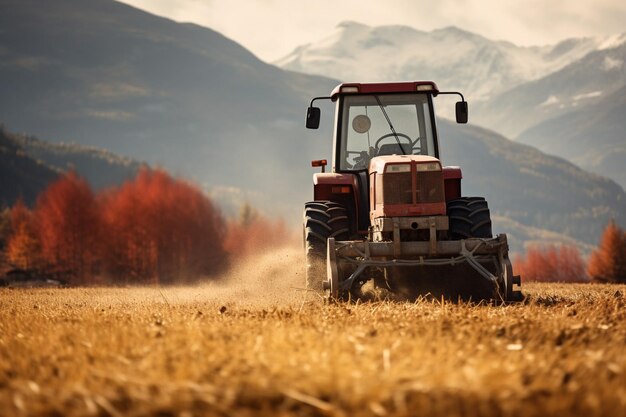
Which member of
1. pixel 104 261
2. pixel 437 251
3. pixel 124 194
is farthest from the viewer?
pixel 124 194

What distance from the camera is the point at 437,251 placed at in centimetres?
1041

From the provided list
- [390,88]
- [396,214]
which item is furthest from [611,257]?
[396,214]

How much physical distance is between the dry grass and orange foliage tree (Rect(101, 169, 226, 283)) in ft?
213

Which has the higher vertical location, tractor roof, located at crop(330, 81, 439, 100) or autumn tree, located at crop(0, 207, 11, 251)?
tractor roof, located at crop(330, 81, 439, 100)

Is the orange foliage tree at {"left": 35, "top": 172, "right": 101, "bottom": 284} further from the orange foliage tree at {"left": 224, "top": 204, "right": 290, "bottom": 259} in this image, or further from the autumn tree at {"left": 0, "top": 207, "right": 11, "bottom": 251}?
the orange foliage tree at {"left": 224, "top": 204, "right": 290, "bottom": 259}

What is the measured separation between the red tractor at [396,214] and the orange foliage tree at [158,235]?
5967 centimetres

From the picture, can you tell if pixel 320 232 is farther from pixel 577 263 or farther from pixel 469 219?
pixel 577 263

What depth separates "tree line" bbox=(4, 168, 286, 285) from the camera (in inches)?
2854

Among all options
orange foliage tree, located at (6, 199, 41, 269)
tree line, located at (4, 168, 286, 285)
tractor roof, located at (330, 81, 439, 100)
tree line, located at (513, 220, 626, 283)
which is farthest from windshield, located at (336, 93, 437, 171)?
tree line, located at (513, 220, 626, 283)

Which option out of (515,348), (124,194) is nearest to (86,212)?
(124,194)

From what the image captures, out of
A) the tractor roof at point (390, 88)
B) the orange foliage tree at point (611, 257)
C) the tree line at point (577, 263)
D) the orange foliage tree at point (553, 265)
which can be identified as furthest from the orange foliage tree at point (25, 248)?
the orange foliage tree at point (553, 265)

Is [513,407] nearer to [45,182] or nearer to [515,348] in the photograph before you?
[515,348]

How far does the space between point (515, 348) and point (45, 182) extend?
136 metres

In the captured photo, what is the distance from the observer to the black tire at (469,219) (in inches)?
430
